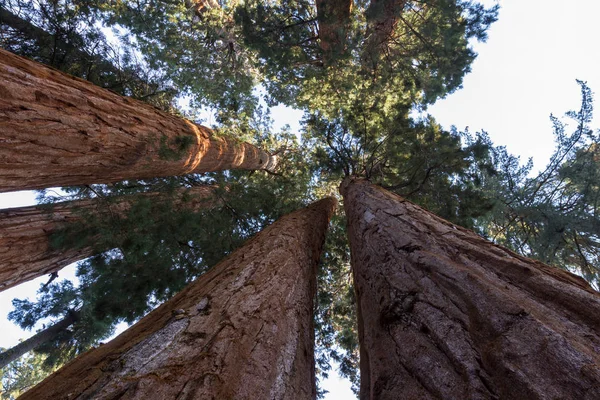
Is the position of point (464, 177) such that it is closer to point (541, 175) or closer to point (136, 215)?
point (541, 175)

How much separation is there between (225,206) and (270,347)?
13.8ft

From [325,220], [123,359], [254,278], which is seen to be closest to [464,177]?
[325,220]

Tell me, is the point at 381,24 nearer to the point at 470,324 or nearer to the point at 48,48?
the point at 48,48

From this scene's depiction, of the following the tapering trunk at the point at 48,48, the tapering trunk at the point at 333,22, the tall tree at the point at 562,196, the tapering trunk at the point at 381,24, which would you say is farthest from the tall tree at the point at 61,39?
the tall tree at the point at 562,196

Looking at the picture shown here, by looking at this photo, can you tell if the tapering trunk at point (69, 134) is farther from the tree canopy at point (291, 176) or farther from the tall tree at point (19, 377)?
the tall tree at point (19, 377)

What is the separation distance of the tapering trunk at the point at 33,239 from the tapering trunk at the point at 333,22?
5.14 metres

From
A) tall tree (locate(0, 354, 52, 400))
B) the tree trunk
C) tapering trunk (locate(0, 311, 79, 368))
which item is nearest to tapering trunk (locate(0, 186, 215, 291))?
tapering trunk (locate(0, 311, 79, 368))

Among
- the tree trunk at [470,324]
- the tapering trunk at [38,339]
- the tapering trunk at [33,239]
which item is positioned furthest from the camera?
the tapering trunk at [38,339]

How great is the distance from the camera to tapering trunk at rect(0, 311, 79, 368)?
539cm

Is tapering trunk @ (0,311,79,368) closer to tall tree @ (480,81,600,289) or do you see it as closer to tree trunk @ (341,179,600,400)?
tree trunk @ (341,179,600,400)

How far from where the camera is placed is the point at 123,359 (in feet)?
4.59

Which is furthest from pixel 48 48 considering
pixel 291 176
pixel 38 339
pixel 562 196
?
pixel 562 196

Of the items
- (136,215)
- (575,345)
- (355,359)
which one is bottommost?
(355,359)

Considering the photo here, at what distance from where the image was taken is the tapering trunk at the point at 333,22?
6.20 m
